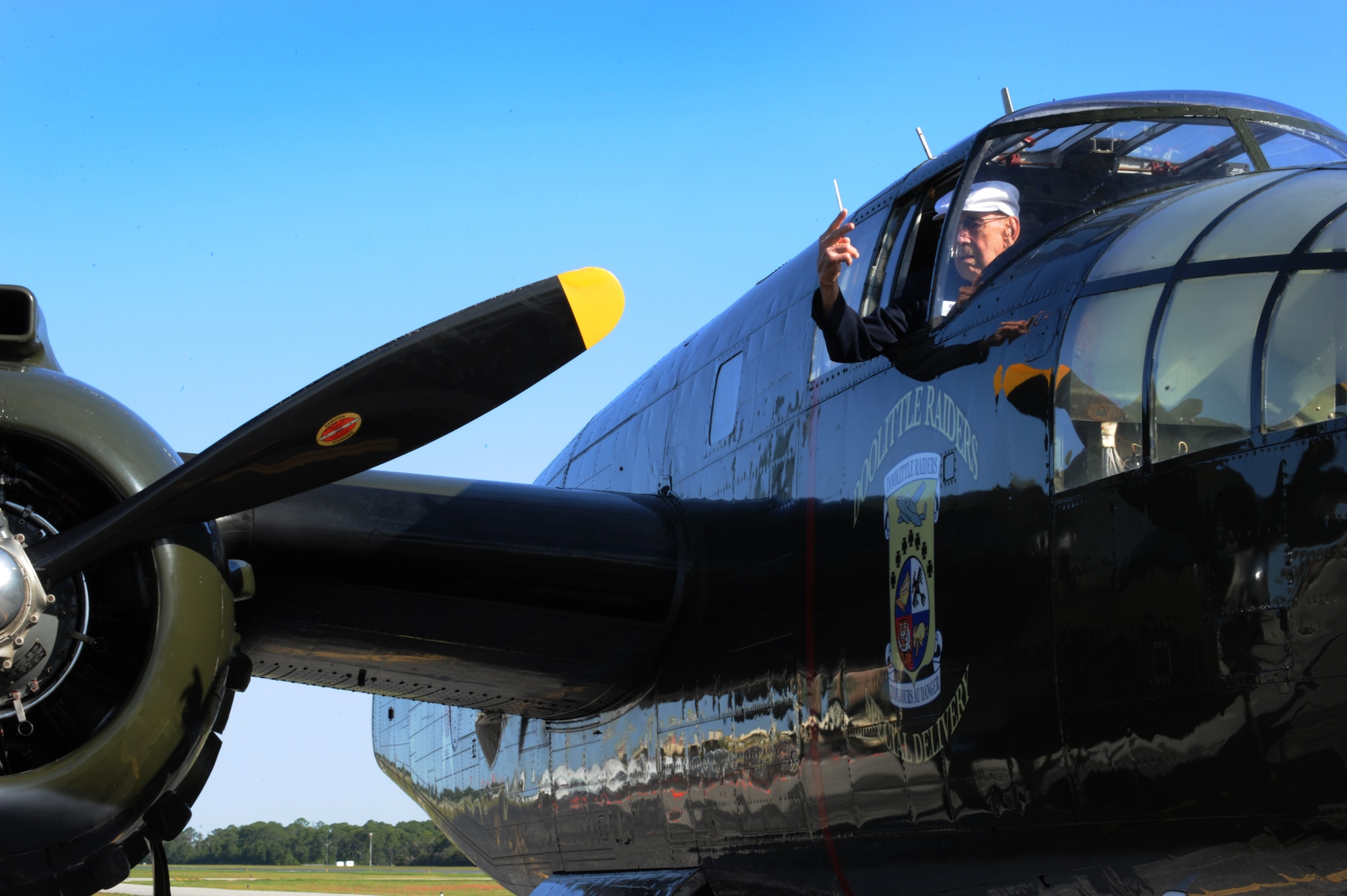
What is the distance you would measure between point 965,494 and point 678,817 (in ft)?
11.1

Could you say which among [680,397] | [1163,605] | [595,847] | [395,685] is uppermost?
[680,397]

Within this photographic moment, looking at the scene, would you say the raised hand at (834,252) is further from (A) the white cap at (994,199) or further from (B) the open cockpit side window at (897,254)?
(A) the white cap at (994,199)

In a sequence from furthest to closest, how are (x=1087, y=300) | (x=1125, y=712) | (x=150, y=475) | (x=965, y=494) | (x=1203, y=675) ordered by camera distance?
(x=150, y=475) < (x=965, y=494) < (x=1087, y=300) < (x=1125, y=712) < (x=1203, y=675)

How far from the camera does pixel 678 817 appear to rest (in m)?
7.47

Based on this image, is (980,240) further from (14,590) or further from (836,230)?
(14,590)

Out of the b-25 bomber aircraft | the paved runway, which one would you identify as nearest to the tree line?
the paved runway

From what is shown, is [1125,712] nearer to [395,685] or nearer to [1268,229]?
[1268,229]

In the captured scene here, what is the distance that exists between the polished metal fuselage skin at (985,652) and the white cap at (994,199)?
487mm

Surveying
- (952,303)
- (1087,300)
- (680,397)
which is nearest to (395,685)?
(680,397)

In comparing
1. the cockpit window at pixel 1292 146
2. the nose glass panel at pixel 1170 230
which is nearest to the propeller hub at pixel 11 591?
the nose glass panel at pixel 1170 230

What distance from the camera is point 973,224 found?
5.62m

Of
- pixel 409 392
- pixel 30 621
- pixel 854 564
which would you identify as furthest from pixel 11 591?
pixel 854 564

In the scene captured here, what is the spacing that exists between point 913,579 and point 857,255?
56.6 inches

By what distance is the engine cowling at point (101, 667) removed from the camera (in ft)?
17.6
